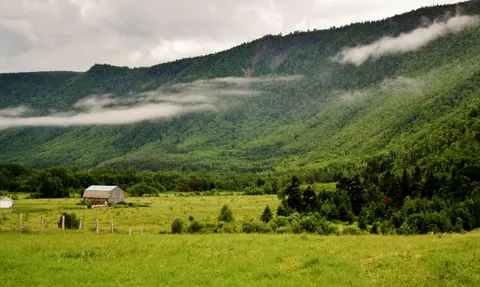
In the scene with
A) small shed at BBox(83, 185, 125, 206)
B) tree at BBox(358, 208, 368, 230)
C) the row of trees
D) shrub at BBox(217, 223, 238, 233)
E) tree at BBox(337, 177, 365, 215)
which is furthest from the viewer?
small shed at BBox(83, 185, 125, 206)

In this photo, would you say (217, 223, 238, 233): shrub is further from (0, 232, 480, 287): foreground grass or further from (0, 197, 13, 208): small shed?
(0, 197, 13, 208): small shed

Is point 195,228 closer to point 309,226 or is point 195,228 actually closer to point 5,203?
point 309,226

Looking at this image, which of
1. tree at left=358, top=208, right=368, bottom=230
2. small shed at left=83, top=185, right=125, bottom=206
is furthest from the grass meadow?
small shed at left=83, top=185, right=125, bottom=206

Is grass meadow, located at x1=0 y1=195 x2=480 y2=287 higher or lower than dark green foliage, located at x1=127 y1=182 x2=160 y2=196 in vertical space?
higher

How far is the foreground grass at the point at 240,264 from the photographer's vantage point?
2322cm

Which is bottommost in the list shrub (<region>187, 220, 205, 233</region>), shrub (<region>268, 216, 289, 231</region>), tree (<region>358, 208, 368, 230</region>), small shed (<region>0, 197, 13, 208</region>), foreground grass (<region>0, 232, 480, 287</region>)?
tree (<region>358, 208, 368, 230</region>)

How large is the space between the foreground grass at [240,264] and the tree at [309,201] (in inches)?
2342

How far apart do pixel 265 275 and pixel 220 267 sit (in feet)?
9.12

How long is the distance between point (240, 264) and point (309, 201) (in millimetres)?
69475

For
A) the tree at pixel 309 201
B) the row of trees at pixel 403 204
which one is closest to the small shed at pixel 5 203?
the row of trees at pixel 403 204

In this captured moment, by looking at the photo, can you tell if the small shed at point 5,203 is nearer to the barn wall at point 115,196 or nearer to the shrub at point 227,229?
the barn wall at point 115,196

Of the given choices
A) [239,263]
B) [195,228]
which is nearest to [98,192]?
[195,228]

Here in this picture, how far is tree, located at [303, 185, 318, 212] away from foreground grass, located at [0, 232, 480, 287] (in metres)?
Result: 59.5

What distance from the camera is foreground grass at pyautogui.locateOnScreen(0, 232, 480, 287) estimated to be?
76.2 ft
